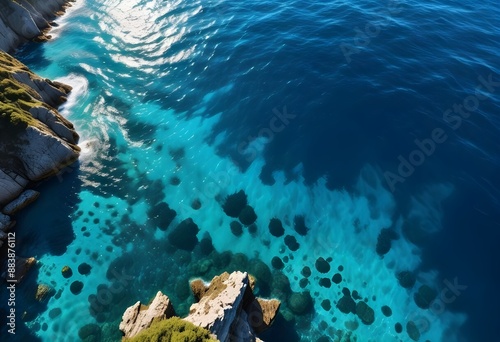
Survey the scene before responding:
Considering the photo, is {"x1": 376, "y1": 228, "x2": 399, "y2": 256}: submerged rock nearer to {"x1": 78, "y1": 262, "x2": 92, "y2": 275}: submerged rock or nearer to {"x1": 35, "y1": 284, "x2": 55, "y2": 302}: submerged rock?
{"x1": 78, "y1": 262, "x2": 92, "y2": 275}: submerged rock

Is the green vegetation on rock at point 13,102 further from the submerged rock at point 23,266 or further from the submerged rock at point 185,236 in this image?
the submerged rock at point 185,236

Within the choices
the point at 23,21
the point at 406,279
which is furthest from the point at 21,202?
the point at 406,279

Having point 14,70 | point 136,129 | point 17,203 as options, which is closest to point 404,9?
point 136,129

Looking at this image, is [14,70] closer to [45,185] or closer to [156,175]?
[45,185]

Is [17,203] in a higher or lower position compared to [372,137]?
higher

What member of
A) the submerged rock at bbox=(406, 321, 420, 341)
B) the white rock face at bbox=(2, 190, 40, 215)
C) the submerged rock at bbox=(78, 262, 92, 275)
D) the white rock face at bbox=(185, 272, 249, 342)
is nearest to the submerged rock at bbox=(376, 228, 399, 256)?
the submerged rock at bbox=(406, 321, 420, 341)
